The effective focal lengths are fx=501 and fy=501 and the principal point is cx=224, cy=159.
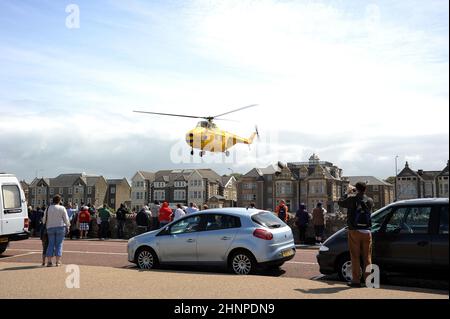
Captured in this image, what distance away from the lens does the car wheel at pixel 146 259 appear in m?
12.0

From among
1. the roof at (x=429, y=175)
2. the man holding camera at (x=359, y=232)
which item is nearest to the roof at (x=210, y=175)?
the roof at (x=429, y=175)

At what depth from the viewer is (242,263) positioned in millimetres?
10922

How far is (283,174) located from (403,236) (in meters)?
85.3

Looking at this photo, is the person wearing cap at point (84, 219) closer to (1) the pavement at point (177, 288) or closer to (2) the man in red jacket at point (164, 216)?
(2) the man in red jacket at point (164, 216)

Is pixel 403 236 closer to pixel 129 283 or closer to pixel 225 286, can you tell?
pixel 225 286

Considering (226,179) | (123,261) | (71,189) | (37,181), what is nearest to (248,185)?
(226,179)

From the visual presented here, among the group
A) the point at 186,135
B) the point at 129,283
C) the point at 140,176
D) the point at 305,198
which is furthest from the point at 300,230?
the point at 140,176

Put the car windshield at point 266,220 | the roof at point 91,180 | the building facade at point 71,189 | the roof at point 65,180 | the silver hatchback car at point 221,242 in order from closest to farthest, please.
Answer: the silver hatchback car at point 221,242
the car windshield at point 266,220
the building facade at point 71,189
the roof at point 91,180
the roof at point 65,180

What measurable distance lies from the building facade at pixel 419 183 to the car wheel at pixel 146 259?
8991cm

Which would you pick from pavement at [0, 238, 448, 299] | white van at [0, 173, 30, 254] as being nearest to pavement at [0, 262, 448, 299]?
pavement at [0, 238, 448, 299]

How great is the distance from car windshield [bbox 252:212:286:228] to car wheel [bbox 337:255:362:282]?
1831 mm

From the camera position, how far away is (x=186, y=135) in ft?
124

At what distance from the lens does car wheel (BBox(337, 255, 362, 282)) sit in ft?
32.6
